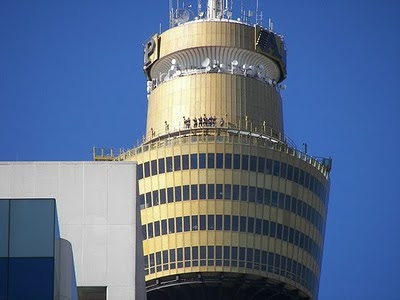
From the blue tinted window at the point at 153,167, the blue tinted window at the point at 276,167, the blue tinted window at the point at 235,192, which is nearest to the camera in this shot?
the blue tinted window at the point at 153,167

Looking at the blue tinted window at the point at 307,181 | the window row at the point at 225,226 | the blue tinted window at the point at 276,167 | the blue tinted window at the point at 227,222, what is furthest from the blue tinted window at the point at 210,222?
the blue tinted window at the point at 307,181

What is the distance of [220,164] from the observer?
180 m

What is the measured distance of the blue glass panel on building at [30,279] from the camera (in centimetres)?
6562

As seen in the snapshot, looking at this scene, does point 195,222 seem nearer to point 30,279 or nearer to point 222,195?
point 222,195

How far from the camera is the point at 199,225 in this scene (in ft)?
588

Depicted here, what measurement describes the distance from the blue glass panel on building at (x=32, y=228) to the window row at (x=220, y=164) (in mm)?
111005

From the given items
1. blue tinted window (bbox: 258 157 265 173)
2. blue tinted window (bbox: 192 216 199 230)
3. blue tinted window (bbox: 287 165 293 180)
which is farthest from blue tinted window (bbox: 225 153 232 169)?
blue tinted window (bbox: 287 165 293 180)

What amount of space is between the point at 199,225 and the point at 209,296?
305 inches

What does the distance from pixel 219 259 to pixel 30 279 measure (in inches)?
4509

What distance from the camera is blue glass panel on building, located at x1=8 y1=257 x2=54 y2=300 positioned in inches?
2584

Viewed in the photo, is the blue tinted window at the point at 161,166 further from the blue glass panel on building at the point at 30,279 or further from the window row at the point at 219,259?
the blue glass panel on building at the point at 30,279

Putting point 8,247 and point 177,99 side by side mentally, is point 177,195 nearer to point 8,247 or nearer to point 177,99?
point 177,99

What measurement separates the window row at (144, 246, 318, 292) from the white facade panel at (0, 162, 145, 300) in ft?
332

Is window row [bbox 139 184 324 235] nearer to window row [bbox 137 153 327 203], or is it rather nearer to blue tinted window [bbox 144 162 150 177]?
window row [bbox 137 153 327 203]
